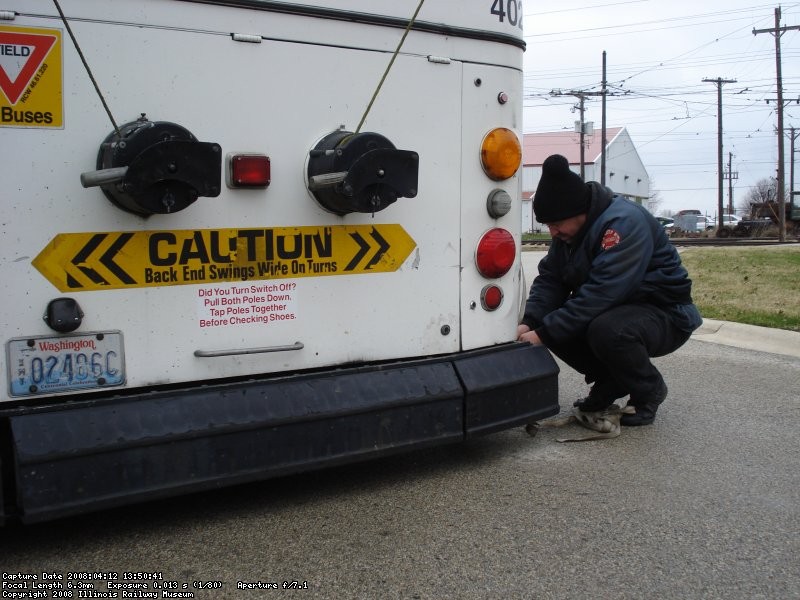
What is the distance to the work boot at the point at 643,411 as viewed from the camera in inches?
169

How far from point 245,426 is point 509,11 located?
6.91ft

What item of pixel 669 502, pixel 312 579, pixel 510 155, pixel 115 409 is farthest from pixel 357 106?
pixel 669 502

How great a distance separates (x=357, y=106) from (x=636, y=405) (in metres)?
2.25

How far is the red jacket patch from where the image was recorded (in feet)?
12.7

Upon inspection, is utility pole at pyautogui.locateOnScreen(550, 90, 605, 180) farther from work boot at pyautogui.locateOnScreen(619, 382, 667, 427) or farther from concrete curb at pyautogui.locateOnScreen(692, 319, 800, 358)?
work boot at pyautogui.locateOnScreen(619, 382, 667, 427)

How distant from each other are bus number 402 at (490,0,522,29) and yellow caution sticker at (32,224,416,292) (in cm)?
105

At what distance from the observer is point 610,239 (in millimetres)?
3891

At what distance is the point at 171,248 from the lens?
9.34ft

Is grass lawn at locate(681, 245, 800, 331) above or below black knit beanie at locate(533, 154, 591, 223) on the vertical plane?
below

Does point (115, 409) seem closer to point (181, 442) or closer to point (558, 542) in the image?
point (181, 442)

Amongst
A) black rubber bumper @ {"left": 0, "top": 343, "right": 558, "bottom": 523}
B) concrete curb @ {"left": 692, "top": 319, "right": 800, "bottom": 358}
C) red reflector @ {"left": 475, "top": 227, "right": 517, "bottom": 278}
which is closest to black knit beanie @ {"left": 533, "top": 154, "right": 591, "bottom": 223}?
red reflector @ {"left": 475, "top": 227, "right": 517, "bottom": 278}

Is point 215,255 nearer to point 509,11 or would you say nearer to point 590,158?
point 509,11

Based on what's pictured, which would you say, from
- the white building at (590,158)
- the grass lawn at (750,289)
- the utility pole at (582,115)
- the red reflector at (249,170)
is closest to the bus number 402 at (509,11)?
the red reflector at (249,170)

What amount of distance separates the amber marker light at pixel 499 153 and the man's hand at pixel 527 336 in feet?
2.44
